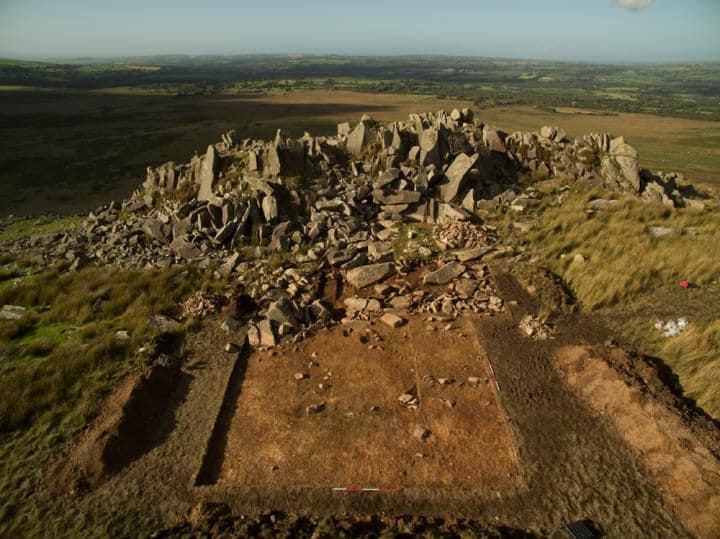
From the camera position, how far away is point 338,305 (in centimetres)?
1486

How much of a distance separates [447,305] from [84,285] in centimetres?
1340

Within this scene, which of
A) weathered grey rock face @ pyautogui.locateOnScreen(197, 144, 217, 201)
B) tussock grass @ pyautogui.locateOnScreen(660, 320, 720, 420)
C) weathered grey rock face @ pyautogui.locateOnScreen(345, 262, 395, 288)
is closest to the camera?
tussock grass @ pyautogui.locateOnScreen(660, 320, 720, 420)

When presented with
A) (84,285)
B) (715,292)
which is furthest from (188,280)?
(715,292)

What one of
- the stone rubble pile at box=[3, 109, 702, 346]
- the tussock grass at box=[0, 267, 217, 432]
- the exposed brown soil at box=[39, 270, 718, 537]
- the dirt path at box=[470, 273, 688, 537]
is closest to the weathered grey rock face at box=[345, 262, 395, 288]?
the stone rubble pile at box=[3, 109, 702, 346]

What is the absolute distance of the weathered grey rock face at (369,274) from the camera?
15.8 m

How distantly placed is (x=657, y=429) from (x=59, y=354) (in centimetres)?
1533

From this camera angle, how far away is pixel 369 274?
15914 millimetres

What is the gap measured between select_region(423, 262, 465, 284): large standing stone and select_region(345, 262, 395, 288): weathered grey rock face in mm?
1486

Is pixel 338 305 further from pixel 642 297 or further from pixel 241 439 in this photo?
pixel 642 297

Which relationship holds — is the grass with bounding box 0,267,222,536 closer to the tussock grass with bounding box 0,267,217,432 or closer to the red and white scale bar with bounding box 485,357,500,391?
the tussock grass with bounding box 0,267,217,432

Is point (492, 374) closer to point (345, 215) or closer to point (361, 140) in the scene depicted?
point (345, 215)

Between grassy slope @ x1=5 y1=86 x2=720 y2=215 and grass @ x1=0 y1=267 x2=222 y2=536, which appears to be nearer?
grass @ x1=0 y1=267 x2=222 y2=536

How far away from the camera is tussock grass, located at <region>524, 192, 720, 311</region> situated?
1412cm

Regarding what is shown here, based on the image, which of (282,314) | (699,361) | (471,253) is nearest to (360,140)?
(471,253)
